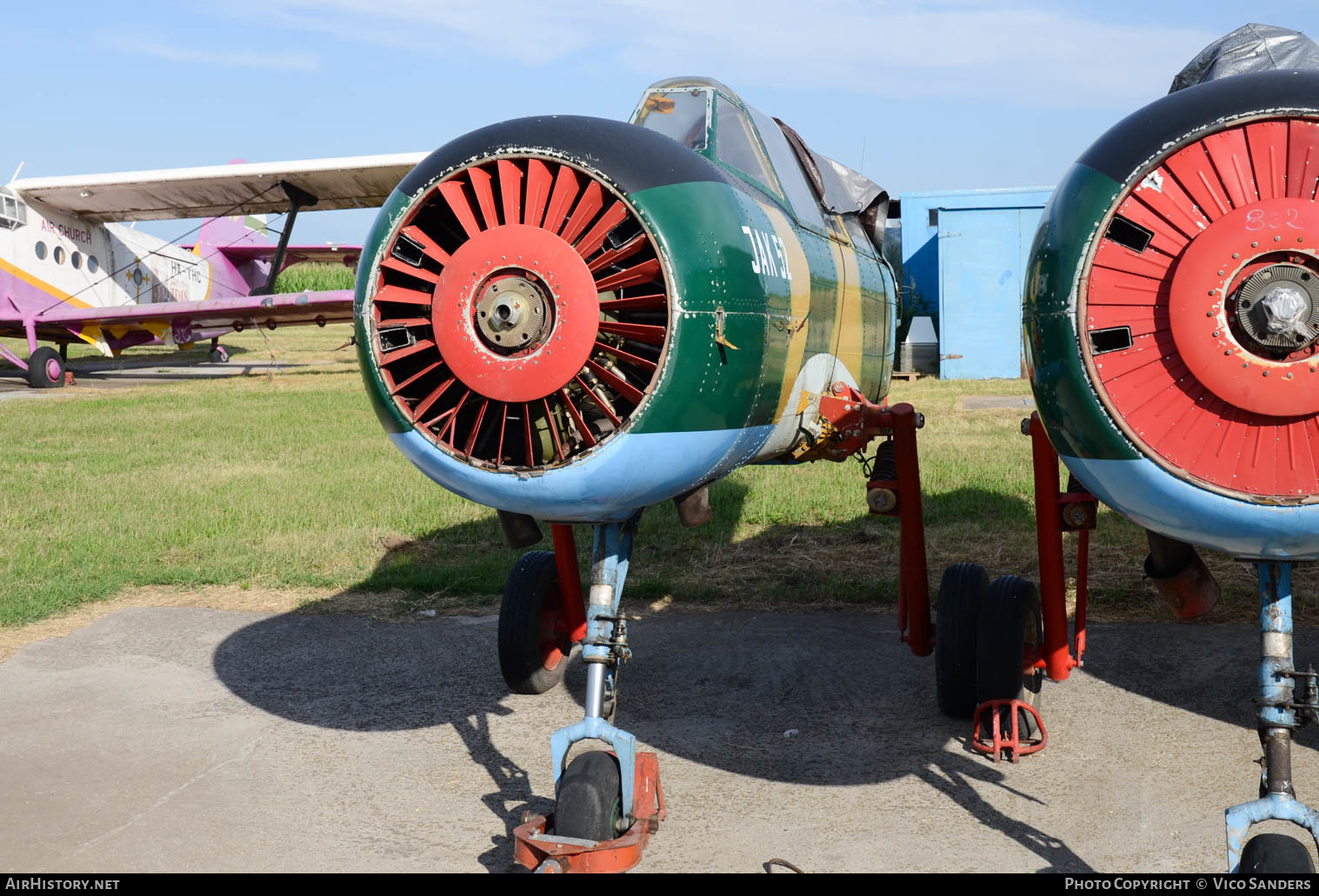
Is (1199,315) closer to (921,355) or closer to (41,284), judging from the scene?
(921,355)

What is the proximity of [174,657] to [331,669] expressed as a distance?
35.4 inches

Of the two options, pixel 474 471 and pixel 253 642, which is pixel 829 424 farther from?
pixel 253 642

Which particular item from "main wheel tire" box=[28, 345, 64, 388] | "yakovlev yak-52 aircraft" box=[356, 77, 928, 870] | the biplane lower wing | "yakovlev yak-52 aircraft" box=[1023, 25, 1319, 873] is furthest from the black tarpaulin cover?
"main wheel tire" box=[28, 345, 64, 388]

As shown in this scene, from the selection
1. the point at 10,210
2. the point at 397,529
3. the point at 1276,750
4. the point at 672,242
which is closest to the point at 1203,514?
the point at 1276,750

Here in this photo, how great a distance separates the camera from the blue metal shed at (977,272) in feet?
60.8

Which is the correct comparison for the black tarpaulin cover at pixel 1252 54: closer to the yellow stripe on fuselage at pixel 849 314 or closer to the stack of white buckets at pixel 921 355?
the yellow stripe on fuselage at pixel 849 314

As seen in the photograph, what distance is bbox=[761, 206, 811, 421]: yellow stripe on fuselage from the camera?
3.61 metres

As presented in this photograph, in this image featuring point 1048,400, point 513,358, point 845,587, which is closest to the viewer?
point 1048,400

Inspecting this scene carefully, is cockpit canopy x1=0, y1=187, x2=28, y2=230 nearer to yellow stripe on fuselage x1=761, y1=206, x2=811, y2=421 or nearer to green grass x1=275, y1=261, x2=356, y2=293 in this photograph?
yellow stripe on fuselage x1=761, y1=206, x2=811, y2=421

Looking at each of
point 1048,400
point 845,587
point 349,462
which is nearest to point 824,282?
point 1048,400

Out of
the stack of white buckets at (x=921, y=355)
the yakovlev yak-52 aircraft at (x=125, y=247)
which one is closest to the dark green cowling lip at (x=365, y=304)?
the yakovlev yak-52 aircraft at (x=125, y=247)

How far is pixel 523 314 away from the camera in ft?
9.41

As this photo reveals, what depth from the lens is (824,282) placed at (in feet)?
14.0

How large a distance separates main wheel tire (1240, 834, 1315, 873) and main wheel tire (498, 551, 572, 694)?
2.92 meters
